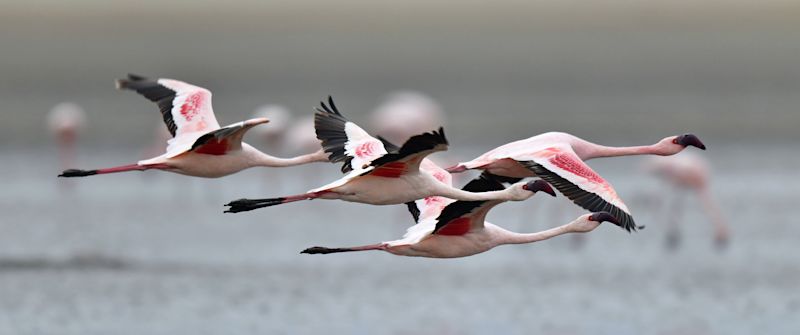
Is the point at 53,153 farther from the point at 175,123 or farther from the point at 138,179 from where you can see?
the point at 175,123

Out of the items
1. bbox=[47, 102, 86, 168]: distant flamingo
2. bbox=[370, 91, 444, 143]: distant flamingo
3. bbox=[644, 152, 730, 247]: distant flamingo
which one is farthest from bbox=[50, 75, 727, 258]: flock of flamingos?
bbox=[47, 102, 86, 168]: distant flamingo

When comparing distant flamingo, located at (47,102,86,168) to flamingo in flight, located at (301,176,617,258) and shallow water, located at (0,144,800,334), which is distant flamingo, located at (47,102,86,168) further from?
flamingo in flight, located at (301,176,617,258)

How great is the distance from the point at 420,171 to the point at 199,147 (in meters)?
1.49

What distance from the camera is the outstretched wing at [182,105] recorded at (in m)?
11.9

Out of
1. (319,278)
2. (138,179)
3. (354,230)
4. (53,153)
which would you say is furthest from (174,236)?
(53,153)

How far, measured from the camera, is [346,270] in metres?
19.7

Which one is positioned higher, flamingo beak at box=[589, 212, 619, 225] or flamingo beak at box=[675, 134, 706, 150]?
flamingo beak at box=[675, 134, 706, 150]

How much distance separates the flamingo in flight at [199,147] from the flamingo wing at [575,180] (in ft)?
5.00

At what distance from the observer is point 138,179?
1137 inches

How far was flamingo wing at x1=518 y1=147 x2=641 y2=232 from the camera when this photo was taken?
10.5 meters

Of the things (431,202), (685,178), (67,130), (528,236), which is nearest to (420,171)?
(528,236)

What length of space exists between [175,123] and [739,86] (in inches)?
1407

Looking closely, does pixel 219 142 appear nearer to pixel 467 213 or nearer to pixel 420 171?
pixel 420 171

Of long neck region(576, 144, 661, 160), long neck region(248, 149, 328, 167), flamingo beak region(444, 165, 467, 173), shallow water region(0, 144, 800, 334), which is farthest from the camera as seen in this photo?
shallow water region(0, 144, 800, 334)
